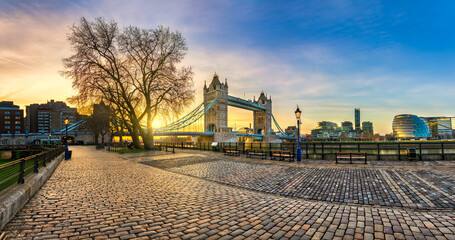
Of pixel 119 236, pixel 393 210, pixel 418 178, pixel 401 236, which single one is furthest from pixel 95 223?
pixel 418 178

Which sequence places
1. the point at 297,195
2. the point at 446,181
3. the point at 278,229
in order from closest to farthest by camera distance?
the point at 278,229 < the point at 297,195 < the point at 446,181

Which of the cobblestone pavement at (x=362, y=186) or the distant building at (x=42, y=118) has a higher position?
the distant building at (x=42, y=118)

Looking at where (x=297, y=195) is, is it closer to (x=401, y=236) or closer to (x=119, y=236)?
(x=401, y=236)

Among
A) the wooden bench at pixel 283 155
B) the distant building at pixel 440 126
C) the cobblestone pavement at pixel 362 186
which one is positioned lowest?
the cobblestone pavement at pixel 362 186

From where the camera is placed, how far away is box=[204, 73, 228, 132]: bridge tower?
8988 cm

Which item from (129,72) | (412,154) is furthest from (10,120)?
(412,154)

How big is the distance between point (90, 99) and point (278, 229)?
27.0 meters

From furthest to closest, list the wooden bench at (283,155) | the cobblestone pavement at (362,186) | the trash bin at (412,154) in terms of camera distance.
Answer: the wooden bench at (283,155)
the trash bin at (412,154)
the cobblestone pavement at (362,186)

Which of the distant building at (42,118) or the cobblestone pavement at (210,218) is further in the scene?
the distant building at (42,118)

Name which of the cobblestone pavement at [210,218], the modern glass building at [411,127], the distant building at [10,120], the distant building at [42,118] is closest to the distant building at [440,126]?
the modern glass building at [411,127]

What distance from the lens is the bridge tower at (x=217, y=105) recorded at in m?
89.9

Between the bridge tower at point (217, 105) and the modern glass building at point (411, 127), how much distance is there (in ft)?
384

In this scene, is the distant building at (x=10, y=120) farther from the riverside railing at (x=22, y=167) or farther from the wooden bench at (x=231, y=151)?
the wooden bench at (x=231, y=151)

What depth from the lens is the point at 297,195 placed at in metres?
6.69
